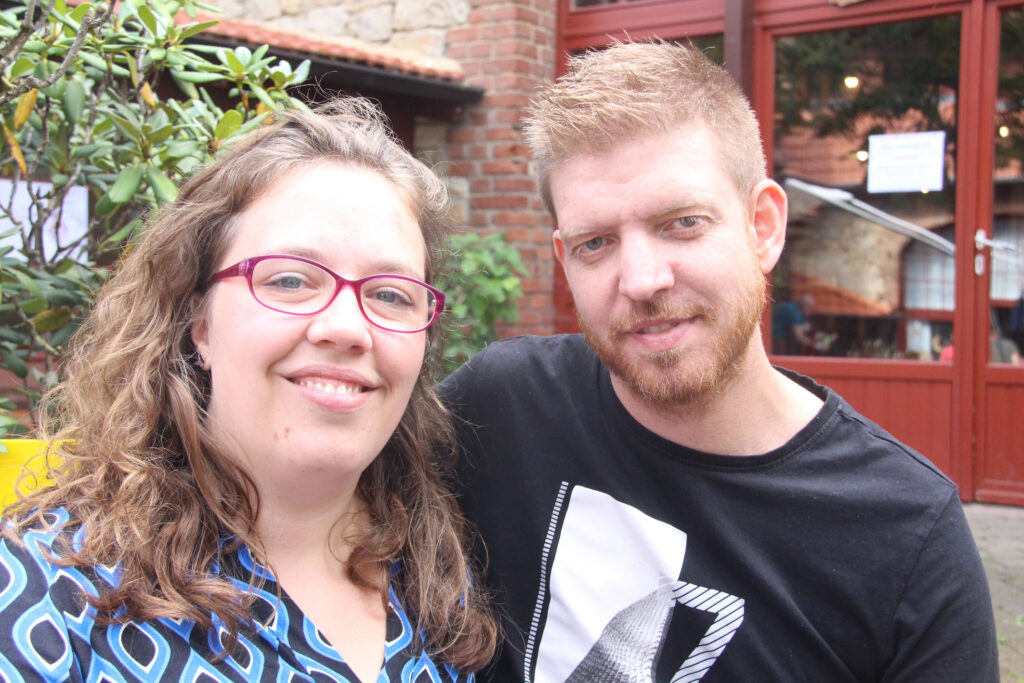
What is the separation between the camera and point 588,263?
1700 millimetres

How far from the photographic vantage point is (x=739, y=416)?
1.64 metres

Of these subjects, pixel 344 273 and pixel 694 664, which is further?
pixel 694 664

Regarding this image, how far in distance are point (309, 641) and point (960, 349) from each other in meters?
4.56

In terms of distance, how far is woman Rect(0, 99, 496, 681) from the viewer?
4.19 feet

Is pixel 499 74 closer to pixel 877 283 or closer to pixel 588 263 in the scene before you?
pixel 877 283

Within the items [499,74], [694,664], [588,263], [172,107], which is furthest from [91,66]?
[499,74]

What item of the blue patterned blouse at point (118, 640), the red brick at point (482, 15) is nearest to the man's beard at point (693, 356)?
the blue patterned blouse at point (118, 640)

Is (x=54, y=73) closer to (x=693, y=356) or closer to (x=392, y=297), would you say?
(x=392, y=297)

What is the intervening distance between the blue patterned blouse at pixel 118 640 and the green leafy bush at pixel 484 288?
11.1 feet

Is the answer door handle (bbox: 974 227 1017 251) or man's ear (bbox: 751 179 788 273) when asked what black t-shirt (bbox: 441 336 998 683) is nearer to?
man's ear (bbox: 751 179 788 273)

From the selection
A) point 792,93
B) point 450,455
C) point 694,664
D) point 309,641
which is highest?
point 792,93

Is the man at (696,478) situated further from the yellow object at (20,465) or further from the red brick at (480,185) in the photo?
the red brick at (480,185)

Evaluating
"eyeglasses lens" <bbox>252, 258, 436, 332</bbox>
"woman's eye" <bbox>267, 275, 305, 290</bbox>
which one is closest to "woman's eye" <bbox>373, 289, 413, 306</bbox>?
"eyeglasses lens" <bbox>252, 258, 436, 332</bbox>

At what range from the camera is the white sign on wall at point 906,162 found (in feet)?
16.1
